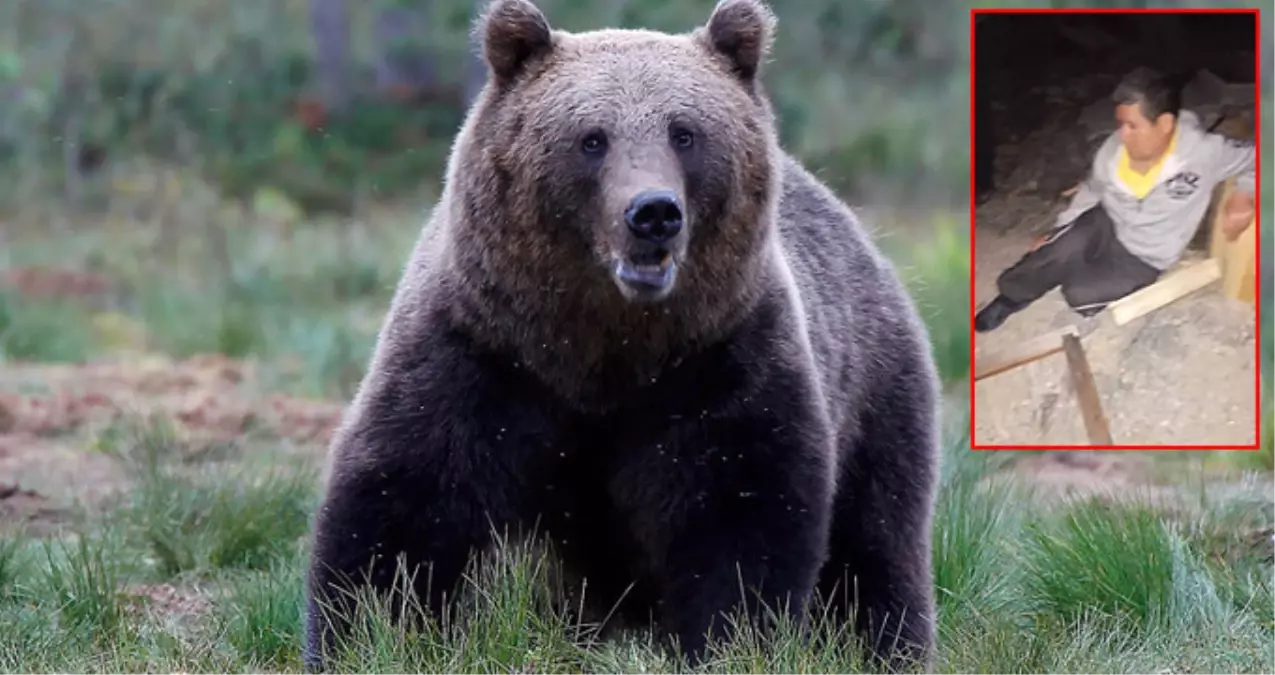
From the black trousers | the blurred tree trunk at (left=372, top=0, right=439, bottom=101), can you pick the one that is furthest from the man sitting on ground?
the blurred tree trunk at (left=372, top=0, right=439, bottom=101)

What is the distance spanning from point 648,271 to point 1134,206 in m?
3.02

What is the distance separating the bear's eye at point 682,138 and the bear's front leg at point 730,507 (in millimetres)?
686

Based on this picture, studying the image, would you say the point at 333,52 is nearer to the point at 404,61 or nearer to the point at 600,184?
the point at 404,61

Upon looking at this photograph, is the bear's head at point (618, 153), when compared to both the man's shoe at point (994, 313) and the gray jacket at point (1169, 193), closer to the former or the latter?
the gray jacket at point (1169, 193)

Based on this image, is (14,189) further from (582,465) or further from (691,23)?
(582,465)

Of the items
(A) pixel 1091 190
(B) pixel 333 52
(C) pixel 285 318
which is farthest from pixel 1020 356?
(B) pixel 333 52

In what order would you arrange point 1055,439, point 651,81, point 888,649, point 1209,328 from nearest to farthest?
1. point 651,81
2. point 888,649
3. point 1209,328
4. point 1055,439

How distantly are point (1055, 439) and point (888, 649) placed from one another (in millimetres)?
2439

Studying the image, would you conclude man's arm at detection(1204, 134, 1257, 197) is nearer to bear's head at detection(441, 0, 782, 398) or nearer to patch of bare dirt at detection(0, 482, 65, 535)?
bear's head at detection(441, 0, 782, 398)

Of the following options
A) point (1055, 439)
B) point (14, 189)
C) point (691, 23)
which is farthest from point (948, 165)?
point (1055, 439)

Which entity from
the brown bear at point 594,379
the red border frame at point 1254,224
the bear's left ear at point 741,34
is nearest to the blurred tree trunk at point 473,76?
the red border frame at point 1254,224

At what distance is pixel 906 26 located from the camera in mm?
19719

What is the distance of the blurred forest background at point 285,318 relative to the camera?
5.44m

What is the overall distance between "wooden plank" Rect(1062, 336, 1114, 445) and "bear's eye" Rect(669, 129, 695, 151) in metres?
2.66
